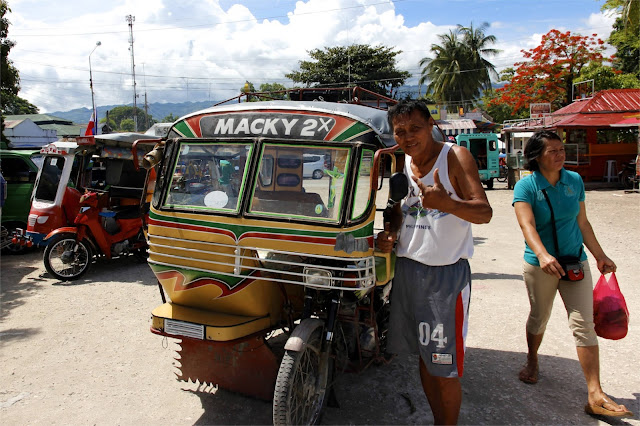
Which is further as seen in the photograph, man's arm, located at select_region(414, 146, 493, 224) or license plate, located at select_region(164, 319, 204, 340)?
license plate, located at select_region(164, 319, 204, 340)

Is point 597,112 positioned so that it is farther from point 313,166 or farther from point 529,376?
point 313,166

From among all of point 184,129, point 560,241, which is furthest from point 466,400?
point 184,129

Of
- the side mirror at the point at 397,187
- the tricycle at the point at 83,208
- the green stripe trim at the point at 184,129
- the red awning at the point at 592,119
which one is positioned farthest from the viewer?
the red awning at the point at 592,119

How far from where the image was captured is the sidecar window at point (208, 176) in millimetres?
3529

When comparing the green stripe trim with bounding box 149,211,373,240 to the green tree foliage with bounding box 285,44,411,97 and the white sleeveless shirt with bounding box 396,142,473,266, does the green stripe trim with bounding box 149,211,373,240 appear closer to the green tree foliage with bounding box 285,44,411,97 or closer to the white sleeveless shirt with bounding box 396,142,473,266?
the white sleeveless shirt with bounding box 396,142,473,266

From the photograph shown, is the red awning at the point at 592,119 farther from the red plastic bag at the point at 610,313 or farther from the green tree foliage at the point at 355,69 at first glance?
the green tree foliage at the point at 355,69

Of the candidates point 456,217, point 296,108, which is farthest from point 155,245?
point 456,217

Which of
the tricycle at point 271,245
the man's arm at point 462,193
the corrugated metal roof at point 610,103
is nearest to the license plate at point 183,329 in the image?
the tricycle at point 271,245

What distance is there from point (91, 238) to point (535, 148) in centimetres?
697

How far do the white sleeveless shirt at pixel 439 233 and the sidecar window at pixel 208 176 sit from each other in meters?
1.25

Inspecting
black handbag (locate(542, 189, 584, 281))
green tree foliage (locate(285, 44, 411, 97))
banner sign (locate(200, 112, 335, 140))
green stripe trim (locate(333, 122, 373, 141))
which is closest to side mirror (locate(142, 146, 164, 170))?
banner sign (locate(200, 112, 335, 140))

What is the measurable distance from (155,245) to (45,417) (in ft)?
5.04

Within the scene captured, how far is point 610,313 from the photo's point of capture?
3580 millimetres

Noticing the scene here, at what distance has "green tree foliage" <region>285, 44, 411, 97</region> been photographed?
42719 mm
